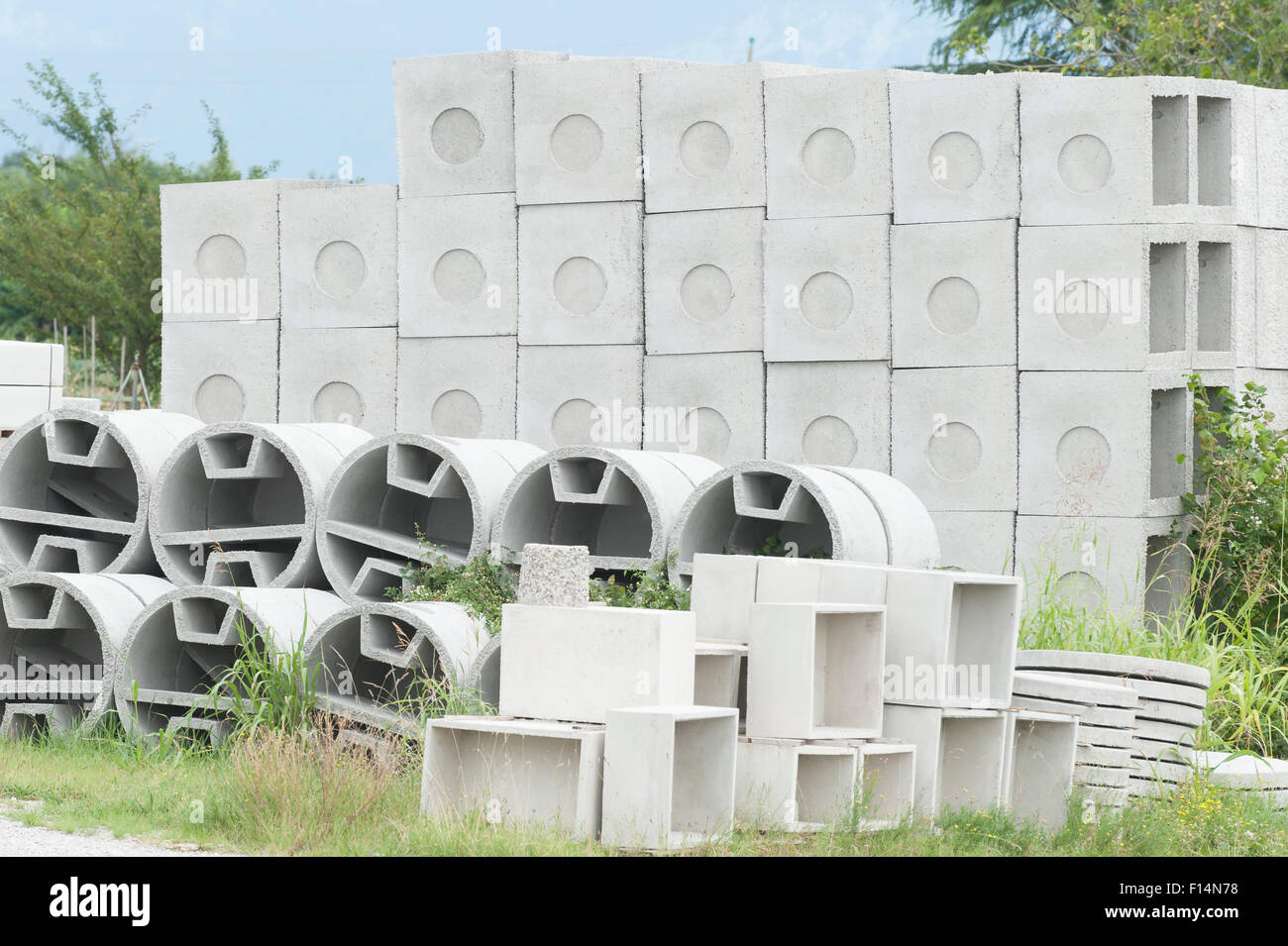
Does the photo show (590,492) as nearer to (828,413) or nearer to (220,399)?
(828,413)

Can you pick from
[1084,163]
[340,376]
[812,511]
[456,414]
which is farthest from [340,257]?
[1084,163]

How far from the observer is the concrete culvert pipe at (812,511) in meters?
7.14

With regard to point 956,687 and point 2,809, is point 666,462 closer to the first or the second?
point 956,687

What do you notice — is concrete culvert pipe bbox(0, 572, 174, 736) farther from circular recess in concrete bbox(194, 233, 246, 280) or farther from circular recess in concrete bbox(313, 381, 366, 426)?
circular recess in concrete bbox(194, 233, 246, 280)

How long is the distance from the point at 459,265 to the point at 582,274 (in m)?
0.93

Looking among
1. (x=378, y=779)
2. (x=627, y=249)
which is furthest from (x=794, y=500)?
(x=627, y=249)

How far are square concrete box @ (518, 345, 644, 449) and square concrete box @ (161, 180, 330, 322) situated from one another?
2.18 metres

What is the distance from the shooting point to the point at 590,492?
796 cm

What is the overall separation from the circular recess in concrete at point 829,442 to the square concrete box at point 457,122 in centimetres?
273

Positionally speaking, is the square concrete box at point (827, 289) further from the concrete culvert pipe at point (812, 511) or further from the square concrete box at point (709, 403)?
the concrete culvert pipe at point (812, 511)

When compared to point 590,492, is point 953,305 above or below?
above

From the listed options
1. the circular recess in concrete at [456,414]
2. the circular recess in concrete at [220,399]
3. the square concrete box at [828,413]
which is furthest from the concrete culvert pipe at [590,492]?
the circular recess in concrete at [220,399]

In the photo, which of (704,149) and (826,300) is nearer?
(826,300)
